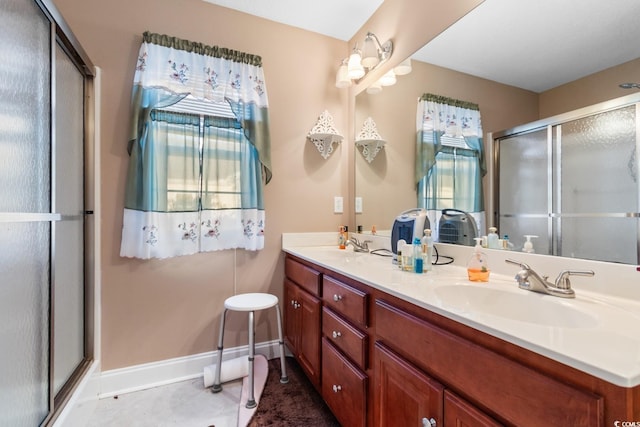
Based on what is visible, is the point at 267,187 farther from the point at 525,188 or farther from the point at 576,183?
the point at 576,183

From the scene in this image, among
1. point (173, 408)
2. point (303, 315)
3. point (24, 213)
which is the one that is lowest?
point (173, 408)

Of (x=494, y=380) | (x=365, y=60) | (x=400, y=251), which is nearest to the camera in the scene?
(x=494, y=380)

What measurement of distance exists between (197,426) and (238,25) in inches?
95.6

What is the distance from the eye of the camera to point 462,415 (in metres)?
0.72

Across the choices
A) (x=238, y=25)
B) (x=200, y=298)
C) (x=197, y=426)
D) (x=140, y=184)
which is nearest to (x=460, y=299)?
(x=197, y=426)

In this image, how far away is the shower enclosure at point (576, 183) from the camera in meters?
0.88

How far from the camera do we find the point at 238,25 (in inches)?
80.0

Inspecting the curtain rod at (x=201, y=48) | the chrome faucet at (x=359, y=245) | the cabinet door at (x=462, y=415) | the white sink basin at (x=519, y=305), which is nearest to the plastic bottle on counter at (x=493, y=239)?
the white sink basin at (x=519, y=305)

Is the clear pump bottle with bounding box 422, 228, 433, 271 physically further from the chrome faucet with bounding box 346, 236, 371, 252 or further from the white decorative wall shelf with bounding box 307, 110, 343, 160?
the white decorative wall shelf with bounding box 307, 110, 343, 160

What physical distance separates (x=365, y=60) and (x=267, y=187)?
43.8 inches

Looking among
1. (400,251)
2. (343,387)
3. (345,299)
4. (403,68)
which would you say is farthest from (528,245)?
(403,68)

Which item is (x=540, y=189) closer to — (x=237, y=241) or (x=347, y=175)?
(x=347, y=175)

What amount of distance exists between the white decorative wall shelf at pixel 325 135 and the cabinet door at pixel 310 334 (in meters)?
1.10

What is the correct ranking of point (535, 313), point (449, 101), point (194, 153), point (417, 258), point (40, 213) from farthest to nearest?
point (194, 153), point (449, 101), point (417, 258), point (40, 213), point (535, 313)
